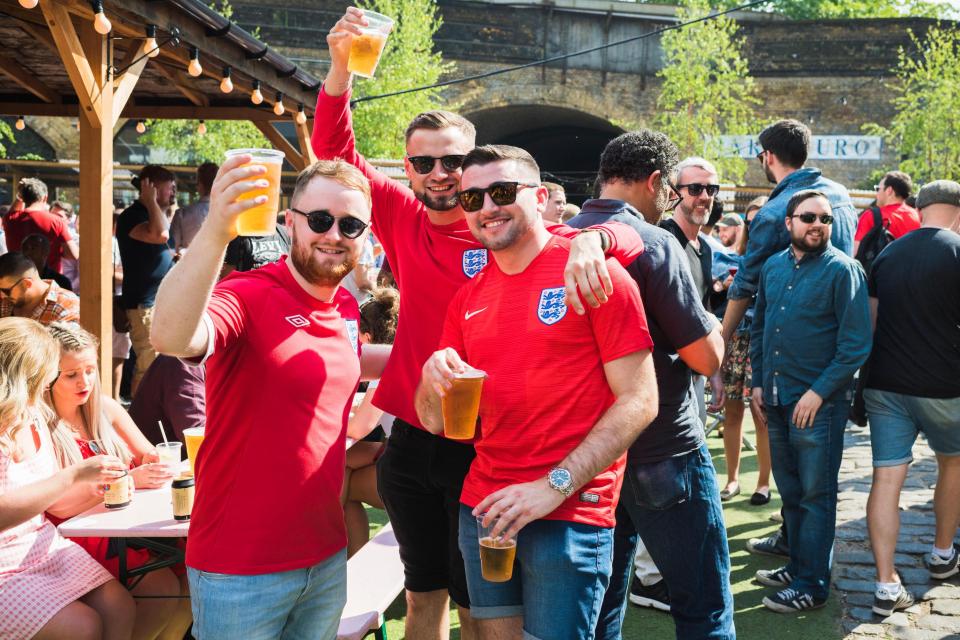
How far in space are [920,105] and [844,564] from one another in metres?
22.0

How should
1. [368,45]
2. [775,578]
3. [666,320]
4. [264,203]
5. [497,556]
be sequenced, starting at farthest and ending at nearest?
1. [775,578]
2. [368,45]
3. [666,320]
4. [497,556]
5. [264,203]

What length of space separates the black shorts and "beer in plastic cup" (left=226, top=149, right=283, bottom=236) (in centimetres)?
115

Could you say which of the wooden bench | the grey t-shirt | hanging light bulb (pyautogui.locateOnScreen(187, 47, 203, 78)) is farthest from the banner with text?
the grey t-shirt

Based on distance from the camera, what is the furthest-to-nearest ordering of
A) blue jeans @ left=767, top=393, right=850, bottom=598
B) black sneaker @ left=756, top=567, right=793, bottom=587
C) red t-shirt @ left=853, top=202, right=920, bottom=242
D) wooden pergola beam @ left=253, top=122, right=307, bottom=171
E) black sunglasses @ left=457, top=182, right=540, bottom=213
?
wooden pergola beam @ left=253, top=122, right=307, bottom=171, red t-shirt @ left=853, top=202, right=920, bottom=242, black sneaker @ left=756, top=567, right=793, bottom=587, blue jeans @ left=767, top=393, right=850, bottom=598, black sunglasses @ left=457, top=182, right=540, bottom=213

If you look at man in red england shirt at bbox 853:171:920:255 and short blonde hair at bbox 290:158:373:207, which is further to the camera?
man in red england shirt at bbox 853:171:920:255

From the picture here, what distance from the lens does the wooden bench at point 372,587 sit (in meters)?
3.26

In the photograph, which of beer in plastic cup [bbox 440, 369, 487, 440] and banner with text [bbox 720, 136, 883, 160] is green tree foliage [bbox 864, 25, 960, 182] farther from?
beer in plastic cup [bbox 440, 369, 487, 440]

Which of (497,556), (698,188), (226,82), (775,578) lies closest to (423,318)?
(497,556)

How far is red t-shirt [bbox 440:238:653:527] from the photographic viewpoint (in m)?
2.37

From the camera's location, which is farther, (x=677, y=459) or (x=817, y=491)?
(x=817, y=491)

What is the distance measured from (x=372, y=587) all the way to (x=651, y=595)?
67.1 inches

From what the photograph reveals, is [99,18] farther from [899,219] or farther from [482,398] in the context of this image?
[899,219]

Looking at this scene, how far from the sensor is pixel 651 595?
4.67m

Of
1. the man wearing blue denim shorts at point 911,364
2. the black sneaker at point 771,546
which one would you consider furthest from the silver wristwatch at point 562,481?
the black sneaker at point 771,546
